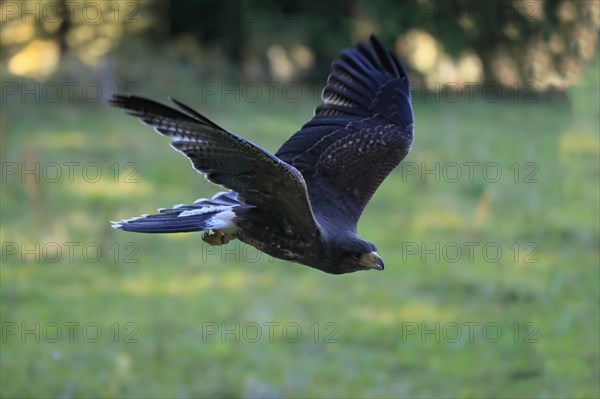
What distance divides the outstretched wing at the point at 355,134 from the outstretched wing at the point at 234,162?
556 mm

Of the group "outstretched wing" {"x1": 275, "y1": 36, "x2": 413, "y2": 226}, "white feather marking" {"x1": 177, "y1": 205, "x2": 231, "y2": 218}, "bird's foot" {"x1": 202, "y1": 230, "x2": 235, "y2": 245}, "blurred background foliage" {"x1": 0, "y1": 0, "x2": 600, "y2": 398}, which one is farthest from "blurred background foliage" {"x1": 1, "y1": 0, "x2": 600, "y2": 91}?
"bird's foot" {"x1": 202, "y1": 230, "x2": 235, "y2": 245}

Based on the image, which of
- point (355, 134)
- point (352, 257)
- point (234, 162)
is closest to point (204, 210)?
point (234, 162)

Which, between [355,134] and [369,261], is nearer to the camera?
[369,261]

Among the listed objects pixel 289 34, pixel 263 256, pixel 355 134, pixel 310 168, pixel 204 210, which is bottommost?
pixel 263 256

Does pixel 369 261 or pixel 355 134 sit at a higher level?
pixel 355 134

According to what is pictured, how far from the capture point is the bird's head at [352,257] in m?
5.15

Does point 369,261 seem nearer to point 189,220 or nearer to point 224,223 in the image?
point 224,223

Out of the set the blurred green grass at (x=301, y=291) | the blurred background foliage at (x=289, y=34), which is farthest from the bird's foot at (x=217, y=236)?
the blurred background foliage at (x=289, y=34)

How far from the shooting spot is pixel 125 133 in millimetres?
14523

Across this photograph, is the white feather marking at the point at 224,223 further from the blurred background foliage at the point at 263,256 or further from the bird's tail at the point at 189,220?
the blurred background foliage at the point at 263,256

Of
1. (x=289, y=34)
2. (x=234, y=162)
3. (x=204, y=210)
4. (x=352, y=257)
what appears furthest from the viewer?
(x=289, y=34)

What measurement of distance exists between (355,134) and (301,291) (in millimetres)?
4346

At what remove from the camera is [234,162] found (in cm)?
498

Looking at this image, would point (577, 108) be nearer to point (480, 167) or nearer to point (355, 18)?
point (480, 167)
